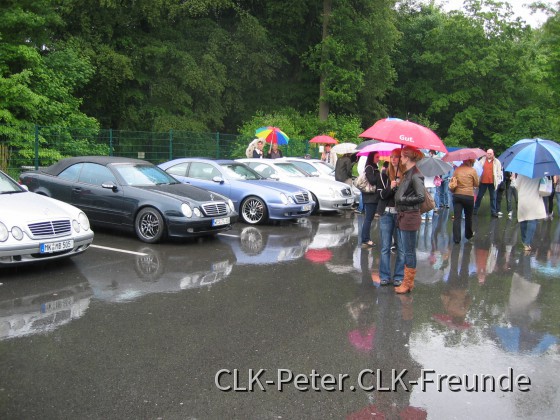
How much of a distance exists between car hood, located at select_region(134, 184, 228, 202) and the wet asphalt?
1.17 metres

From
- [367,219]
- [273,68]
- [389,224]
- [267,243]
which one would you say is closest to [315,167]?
[367,219]

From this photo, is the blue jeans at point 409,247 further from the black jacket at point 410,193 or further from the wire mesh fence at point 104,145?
the wire mesh fence at point 104,145

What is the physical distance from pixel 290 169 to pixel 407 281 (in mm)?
9126

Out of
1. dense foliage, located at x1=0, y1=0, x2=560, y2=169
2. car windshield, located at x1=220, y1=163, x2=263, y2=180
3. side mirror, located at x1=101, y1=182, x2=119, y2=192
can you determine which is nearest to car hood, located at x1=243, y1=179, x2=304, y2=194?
car windshield, located at x1=220, y1=163, x2=263, y2=180

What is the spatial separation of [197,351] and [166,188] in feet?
19.5

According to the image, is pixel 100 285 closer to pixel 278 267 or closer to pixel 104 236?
pixel 278 267

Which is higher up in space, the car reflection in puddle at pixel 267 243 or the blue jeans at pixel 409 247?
the blue jeans at pixel 409 247

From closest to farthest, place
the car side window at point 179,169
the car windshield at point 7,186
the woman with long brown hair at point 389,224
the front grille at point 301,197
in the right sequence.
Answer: the woman with long brown hair at point 389,224
the car windshield at point 7,186
the front grille at point 301,197
the car side window at point 179,169

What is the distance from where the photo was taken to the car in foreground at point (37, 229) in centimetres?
715

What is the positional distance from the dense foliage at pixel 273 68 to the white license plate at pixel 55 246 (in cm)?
1006

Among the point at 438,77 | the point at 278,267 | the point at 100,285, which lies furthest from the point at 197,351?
the point at 438,77

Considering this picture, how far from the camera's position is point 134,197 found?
33.0 ft

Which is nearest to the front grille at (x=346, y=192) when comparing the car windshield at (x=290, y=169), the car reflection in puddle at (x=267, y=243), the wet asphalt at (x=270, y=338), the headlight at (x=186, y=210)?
the car windshield at (x=290, y=169)

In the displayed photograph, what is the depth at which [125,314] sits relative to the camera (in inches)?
236
